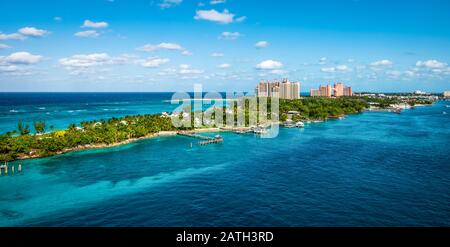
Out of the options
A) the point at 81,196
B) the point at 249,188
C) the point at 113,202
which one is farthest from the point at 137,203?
the point at 249,188

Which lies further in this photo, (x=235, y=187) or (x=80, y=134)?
(x=80, y=134)

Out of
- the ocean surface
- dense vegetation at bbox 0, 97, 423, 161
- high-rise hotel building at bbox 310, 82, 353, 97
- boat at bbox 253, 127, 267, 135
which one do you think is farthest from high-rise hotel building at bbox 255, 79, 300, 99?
the ocean surface

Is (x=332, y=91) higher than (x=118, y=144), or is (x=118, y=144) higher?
(x=332, y=91)

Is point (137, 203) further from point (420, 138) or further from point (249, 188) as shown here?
point (420, 138)

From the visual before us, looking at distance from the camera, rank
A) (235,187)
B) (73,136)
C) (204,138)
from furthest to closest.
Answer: (204,138), (73,136), (235,187)

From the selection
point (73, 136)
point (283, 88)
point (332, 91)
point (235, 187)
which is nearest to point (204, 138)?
point (73, 136)

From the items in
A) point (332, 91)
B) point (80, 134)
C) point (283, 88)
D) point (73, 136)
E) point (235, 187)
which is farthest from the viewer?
point (332, 91)

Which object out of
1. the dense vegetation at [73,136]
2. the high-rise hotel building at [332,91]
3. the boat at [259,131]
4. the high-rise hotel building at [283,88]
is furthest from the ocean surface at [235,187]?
the high-rise hotel building at [332,91]

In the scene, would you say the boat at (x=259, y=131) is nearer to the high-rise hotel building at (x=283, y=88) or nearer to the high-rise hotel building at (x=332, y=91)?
the high-rise hotel building at (x=283, y=88)

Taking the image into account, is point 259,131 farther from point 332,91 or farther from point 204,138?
point 332,91
